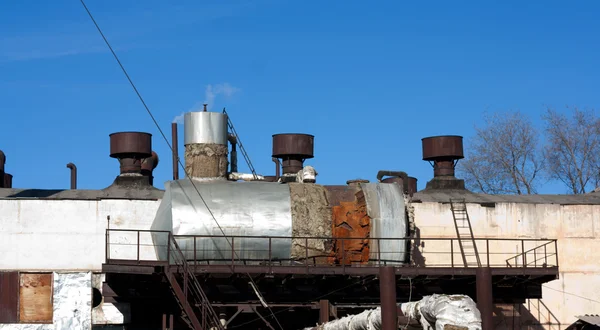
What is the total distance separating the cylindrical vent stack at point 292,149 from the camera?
3506cm

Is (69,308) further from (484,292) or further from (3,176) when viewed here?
(484,292)

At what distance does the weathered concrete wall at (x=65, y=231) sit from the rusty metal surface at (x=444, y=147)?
1079 cm

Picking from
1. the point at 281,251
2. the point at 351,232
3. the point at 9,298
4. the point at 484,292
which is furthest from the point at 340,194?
Result: the point at 9,298

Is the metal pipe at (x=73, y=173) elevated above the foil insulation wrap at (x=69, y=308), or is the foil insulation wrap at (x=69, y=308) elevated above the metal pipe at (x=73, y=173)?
the metal pipe at (x=73, y=173)

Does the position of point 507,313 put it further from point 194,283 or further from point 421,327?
point 421,327

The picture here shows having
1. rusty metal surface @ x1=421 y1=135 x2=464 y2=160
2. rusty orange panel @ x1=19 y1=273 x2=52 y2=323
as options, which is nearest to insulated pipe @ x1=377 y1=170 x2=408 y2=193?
rusty metal surface @ x1=421 y1=135 x2=464 y2=160

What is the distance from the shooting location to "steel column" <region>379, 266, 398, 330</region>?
19047mm

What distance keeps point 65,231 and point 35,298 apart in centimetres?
232

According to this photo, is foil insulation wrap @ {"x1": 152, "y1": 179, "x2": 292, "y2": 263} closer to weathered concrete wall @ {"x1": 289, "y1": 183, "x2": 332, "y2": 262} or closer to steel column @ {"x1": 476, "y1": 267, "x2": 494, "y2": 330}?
weathered concrete wall @ {"x1": 289, "y1": 183, "x2": 332, "y2": 262}

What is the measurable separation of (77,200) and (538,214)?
613 inches

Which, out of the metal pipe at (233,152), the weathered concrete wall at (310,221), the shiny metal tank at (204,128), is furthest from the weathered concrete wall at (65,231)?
the weathered concrete wall at (310,221)

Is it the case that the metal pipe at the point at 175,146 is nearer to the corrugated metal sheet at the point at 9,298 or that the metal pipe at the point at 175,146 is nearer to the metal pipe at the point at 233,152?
the metal pipe at the point at 233,152

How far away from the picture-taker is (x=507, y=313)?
34.1m

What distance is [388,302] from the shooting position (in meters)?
19.6
